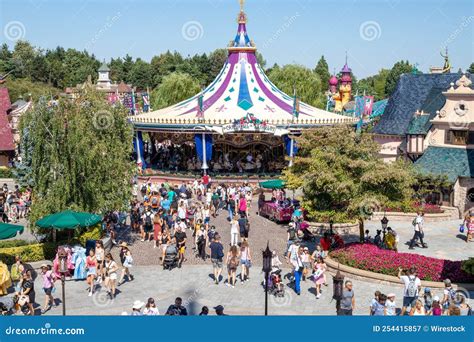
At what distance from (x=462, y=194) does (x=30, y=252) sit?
63.4 ft

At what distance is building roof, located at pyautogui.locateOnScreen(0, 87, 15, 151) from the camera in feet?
156

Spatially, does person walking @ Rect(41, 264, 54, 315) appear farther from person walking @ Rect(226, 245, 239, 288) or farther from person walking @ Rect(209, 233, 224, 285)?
person walking @ Rect(226, 245, 239, 288)

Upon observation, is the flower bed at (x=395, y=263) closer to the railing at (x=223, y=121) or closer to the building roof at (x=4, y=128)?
the railing at (x=223, y=121)

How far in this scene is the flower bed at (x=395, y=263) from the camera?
59.9 ft

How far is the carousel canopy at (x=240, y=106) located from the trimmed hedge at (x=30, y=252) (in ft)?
58.1

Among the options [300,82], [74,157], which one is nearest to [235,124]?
[74,157]

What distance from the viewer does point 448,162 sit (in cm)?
3084

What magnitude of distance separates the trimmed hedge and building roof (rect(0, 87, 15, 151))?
29.1 m

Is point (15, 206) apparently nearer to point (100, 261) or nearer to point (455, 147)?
point (100, 261)

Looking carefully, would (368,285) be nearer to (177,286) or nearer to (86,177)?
(177,286)

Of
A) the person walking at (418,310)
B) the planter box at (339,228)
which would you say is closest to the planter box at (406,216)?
the planter box at (339,228)

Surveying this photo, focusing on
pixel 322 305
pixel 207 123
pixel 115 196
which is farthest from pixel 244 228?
pixel 207 123

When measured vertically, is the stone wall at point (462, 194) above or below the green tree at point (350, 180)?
below

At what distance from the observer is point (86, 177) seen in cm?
2156
